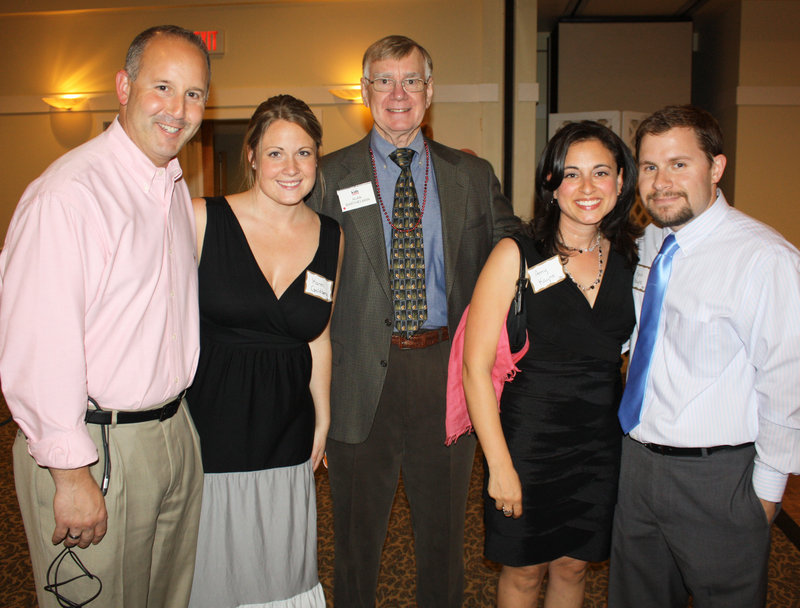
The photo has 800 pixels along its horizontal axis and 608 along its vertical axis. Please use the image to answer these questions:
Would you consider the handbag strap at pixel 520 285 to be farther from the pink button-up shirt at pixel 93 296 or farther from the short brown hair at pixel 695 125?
the pink button-up shirt at pixel 93 296

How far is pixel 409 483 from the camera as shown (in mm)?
2271

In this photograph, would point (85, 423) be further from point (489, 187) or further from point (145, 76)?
point (489, 187)

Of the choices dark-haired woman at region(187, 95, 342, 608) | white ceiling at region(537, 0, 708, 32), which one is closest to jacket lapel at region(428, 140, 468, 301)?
dark-haired woman at region(187, 95, 342, 608)

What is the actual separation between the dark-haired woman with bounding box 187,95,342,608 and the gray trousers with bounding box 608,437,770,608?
103cm

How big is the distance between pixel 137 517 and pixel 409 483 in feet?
3.35

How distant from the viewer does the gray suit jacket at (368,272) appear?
2145 millimetres

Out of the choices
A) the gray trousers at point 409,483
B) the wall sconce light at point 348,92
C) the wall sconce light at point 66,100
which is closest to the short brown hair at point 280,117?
the gray trousers at point 409,483

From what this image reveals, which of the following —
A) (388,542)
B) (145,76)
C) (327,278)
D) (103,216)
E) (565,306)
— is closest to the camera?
(103,216)

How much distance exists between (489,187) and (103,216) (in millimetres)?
1454

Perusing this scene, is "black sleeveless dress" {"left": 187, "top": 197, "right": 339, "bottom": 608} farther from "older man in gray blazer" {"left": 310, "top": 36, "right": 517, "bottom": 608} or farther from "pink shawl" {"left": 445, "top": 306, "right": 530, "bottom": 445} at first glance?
"pink shawl" {"left": 445, "top": 306, "right": 530, "bottom": 445}

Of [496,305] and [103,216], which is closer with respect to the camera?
[103,216]

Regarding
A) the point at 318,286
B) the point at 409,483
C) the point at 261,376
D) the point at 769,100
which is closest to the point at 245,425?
the point at 261,376

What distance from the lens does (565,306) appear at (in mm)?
1861

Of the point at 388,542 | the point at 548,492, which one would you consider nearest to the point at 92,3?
the point at 388,542
